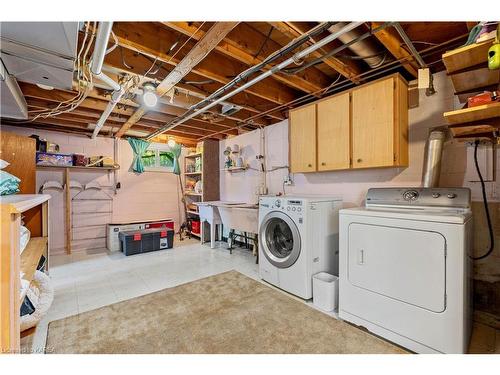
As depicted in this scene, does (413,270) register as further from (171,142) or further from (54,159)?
(54,159)

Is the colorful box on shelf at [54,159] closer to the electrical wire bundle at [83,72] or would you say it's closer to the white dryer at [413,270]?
the electrical wire bundle at [83,72]

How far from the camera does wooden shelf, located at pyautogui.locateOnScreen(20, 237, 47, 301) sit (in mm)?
1678

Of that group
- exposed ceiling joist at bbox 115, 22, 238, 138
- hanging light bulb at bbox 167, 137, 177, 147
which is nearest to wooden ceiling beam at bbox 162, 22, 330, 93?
exposed ceiling joist at bbox 115, 22, 238, 138

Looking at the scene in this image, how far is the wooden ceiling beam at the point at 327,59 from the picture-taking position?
161cm

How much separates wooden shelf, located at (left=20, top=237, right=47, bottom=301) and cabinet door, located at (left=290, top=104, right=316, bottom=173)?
284cm

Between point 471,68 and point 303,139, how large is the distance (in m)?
1.78

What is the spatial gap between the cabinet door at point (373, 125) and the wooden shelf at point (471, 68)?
61cm

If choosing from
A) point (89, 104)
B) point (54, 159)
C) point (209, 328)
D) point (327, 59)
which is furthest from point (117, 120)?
point (209, 328)

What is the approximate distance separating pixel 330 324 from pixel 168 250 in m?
3.23

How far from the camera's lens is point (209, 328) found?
1.91 metres

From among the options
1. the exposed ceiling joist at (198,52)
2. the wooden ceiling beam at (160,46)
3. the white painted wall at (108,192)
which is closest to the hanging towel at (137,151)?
the white painted wall at (108,192)

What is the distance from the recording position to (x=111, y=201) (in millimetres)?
4715

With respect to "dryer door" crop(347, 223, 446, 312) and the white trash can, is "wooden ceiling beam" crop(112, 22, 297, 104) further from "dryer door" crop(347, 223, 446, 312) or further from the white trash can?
the white trash can

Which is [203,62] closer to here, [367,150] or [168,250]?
[367,150]
